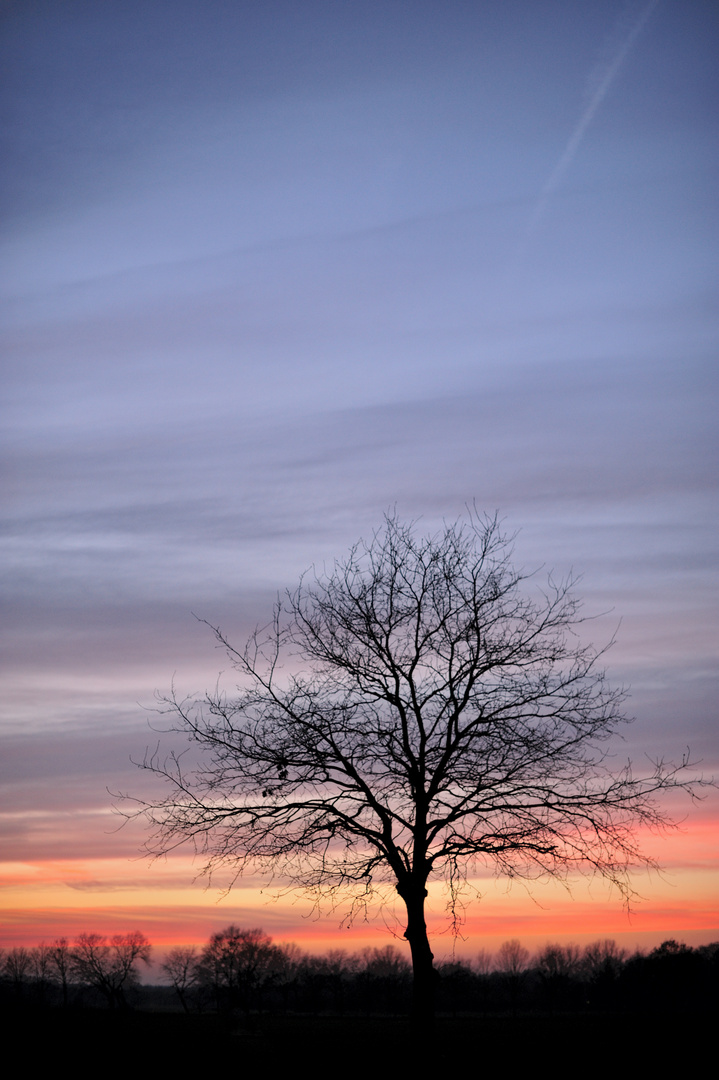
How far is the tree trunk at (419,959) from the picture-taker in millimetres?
14820

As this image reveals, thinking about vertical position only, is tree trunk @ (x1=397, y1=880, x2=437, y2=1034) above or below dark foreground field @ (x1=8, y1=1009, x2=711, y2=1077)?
above

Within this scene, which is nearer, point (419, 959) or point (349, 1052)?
point (419, 959)

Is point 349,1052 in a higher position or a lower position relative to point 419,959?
lower

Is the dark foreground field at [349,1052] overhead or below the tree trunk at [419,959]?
below

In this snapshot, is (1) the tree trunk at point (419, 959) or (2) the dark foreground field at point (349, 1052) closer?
(1) the tree trunk at point (419, 959)

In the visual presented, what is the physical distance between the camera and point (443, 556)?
17594 millimetres

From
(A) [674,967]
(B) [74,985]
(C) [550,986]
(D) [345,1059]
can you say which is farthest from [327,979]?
(D) [345,1059]

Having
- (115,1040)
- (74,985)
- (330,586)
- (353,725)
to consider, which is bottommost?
(74,985)

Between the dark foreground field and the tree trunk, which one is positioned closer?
the tree trunk

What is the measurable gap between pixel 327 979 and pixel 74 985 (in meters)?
63.8

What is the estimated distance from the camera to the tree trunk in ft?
48.6

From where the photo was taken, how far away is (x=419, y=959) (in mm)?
14891

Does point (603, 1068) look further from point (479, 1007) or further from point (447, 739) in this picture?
point (479, 1007)

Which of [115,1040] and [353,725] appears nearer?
[353,725]
